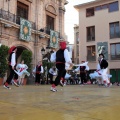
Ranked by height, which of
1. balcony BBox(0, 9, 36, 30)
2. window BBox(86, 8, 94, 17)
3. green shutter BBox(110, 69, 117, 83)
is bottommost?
green shutter BBox(110, 69, 117, 83)

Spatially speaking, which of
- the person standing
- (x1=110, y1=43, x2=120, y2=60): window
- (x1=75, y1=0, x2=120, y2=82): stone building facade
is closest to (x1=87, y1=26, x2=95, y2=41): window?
(x1=75, y1=0, x2=120, y2=82): stone building facade

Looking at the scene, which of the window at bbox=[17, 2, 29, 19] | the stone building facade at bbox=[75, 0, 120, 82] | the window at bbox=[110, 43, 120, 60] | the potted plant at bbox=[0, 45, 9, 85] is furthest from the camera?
the stone building facade at bbox=[75, 0, 120, 82]

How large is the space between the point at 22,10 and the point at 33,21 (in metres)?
1.51

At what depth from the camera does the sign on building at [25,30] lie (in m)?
18.8

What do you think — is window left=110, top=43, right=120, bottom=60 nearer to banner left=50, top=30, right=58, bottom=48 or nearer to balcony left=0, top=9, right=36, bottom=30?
banner left=50, top=30, right=58, bottom=48

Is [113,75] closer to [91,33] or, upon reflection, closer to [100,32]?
[100,32]

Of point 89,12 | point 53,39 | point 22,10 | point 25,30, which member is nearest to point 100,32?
point 89,12

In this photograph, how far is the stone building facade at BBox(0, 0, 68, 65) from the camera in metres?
18.0

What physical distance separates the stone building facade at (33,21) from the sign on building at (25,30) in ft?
1.21

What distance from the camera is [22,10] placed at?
20.3 metres

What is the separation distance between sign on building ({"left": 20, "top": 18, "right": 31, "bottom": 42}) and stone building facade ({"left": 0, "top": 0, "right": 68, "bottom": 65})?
37 cm

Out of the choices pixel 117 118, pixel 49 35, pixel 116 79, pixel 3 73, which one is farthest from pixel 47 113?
pixel 116 79

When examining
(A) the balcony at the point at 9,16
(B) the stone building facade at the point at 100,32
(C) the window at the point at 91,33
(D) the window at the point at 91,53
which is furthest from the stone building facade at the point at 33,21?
(D) the window at the point at 91,53

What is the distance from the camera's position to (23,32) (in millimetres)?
18906
